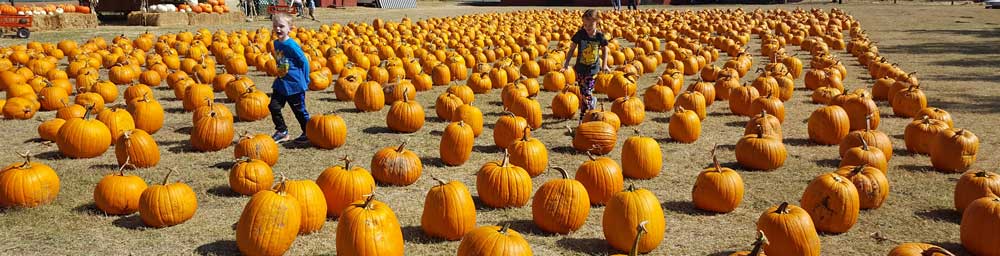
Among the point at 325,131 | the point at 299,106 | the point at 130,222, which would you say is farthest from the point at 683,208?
the point at 299,106

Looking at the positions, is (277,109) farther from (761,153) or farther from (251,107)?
(761,153)

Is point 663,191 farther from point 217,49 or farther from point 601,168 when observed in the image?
point 217,49

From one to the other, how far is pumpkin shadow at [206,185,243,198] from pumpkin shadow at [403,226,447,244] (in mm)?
1802

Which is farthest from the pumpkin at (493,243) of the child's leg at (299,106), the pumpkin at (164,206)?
the child's leg at (299,106)

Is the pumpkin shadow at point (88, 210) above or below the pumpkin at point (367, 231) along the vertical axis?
below

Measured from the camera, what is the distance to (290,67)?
8.72 m

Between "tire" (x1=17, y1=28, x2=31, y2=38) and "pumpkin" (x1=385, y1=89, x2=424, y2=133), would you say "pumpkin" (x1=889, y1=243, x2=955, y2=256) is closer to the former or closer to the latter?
"pumpkin" (x1=385, y1=89, x2=424, y2=133)

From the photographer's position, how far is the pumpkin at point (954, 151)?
7.46 m

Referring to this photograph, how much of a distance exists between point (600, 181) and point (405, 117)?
12.3 ft

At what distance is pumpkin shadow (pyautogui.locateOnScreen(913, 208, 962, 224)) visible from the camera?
6.13 metres

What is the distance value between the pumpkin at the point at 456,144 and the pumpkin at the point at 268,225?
2762mm

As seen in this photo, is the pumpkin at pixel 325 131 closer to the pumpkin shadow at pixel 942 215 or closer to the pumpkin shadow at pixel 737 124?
the pumpkin shadow at pixel 737 124

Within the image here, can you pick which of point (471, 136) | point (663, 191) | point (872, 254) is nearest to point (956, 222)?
point (872, 254)

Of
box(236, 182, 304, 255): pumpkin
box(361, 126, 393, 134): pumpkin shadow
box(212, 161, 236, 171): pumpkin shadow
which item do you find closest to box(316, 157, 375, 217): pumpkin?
box(236, 182, 304, 255): pumpkin
